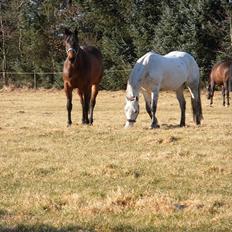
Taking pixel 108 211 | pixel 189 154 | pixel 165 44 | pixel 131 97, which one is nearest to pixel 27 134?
pixel 131 97

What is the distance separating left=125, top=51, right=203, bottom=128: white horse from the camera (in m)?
13.1

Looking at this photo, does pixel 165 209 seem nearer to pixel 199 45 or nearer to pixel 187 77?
pixel 187 77

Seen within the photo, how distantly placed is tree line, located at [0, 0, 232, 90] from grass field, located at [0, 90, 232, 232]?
21.2 metres

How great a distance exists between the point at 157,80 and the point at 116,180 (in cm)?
623

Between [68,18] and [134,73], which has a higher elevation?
[68,18]

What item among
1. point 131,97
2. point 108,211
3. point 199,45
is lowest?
point 108,211

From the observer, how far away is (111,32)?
36.9 meters

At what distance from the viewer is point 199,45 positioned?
106 feet

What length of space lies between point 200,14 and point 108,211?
1110 inches

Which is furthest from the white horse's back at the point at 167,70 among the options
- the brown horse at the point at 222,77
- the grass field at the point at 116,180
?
the brown horse at the point at 222,77

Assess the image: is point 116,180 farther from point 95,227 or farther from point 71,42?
point 71,42

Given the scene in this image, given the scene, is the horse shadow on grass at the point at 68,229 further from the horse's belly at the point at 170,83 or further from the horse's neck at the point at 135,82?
the horse's belly at the point at 170,83

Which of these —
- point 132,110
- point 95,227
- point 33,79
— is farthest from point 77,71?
point 33,79

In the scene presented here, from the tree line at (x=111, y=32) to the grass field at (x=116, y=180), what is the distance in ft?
69.4
